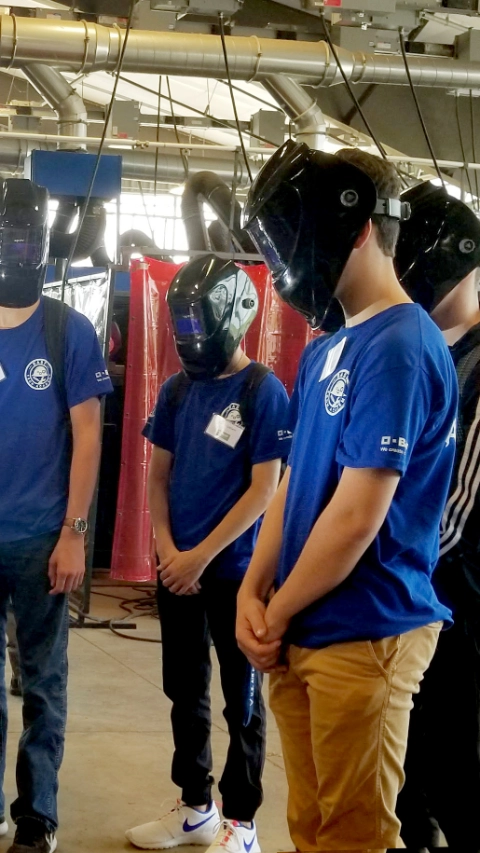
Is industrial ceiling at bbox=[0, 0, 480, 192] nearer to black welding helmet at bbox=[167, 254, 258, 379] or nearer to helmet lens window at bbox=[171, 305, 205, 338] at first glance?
black welding helmet at bbox=[167, 254, 258, 379]

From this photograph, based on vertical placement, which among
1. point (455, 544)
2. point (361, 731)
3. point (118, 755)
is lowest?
point (118, 755)

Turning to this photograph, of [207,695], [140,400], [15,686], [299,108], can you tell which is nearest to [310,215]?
[207,695]

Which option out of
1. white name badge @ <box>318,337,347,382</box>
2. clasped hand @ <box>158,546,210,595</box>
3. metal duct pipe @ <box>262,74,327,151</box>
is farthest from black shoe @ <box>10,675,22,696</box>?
metal duct pipe @ <box>262,74,327,151</box>

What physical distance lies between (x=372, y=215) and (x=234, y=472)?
1124mm

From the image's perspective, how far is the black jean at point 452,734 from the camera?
2010mm

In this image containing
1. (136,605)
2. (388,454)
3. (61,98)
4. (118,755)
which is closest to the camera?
(388,454)

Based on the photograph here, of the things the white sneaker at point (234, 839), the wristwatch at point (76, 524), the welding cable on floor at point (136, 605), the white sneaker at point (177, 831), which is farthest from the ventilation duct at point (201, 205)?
the white sneaker at point (234, 839)

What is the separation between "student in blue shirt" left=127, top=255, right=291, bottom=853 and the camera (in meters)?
2.50

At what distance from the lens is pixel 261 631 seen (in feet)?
5.38

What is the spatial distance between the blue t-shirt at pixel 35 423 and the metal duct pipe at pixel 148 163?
681 centimetres

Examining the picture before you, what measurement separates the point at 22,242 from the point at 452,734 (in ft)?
5.39

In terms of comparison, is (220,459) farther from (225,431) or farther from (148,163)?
(148,163)

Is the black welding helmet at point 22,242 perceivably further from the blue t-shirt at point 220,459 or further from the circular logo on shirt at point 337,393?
the circular logo on shirt at point 337,393

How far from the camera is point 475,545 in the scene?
6.51ft
